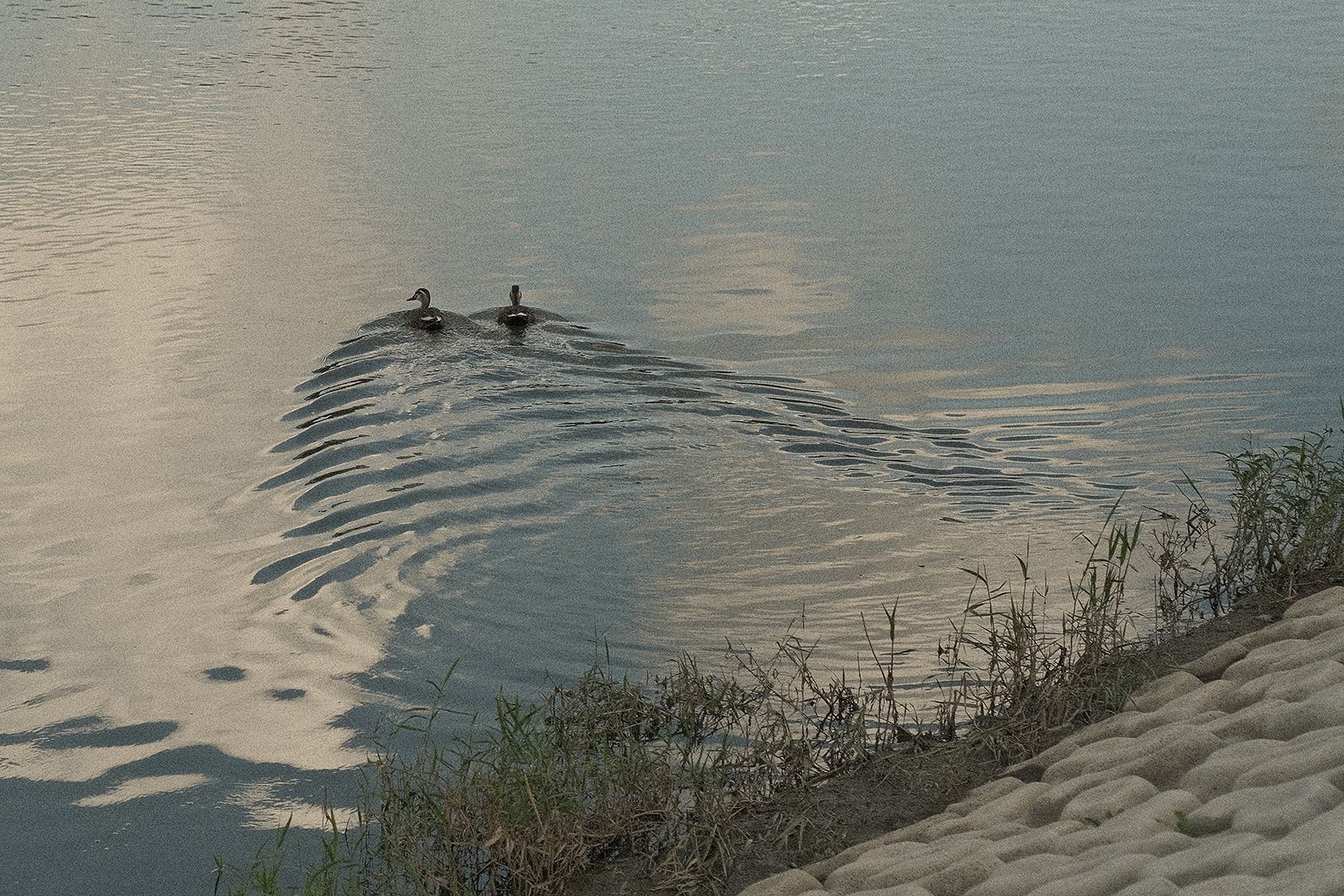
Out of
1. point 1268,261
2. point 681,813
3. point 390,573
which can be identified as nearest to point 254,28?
point 1268,261

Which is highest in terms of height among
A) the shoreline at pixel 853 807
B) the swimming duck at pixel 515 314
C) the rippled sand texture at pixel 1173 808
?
the swimming duck at pixel 515 314

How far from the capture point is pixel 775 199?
19.7 meters

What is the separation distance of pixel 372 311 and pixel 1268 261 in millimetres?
10691

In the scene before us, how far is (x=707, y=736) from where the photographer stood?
723 centimetres

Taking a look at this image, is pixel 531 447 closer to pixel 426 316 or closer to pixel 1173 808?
pixel 426 316

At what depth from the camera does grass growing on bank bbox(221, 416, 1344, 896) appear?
19.8 ft

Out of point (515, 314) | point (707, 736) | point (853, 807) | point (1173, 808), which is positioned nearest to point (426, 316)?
point (515, 314)

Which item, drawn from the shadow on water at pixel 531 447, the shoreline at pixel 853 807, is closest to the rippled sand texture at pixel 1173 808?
the shoreline at pixel 853 807

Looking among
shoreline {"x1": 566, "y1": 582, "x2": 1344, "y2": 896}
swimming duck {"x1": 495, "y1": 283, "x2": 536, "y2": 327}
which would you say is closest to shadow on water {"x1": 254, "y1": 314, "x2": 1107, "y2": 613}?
swimming duck {"x1": 495, "y1": 283, "x2": 536, "y2": 327}

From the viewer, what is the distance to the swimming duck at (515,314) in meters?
14.1

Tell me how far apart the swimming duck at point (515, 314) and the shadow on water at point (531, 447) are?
178mm

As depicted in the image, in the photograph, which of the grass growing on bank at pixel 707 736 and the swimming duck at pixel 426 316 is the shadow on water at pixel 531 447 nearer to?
the swimming duck at pixel 426 316

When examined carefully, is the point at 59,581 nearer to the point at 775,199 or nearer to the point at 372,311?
the point at 372,311

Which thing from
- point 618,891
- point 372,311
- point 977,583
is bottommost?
point 618,891
